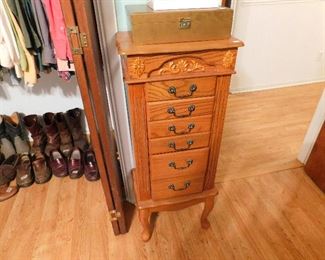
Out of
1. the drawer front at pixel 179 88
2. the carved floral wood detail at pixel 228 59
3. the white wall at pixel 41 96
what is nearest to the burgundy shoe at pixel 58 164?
the white wall at pixel 41 96

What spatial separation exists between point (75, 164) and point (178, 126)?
969 mm

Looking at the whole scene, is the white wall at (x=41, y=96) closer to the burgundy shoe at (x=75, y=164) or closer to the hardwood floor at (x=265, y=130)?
the burgundy shoe at (x=75, y=164)

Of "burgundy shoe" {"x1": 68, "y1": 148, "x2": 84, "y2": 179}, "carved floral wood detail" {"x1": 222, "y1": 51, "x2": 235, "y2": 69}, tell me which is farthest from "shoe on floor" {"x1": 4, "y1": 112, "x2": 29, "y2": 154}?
"carved floral wood detail" {"x1": 222, "y1": 51, "x2": 235, "y2": 69}

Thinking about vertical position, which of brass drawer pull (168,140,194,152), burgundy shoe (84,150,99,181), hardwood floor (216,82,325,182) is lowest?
hardwood floor (216,82,325,182)

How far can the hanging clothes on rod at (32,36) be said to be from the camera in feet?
3.11

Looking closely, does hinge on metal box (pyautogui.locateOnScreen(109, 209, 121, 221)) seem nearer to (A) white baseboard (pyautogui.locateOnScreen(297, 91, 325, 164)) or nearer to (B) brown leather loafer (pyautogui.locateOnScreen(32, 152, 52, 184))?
(B) brown leather loafer (pyautogui.locateOnScreen(32, 152, 52, 184))

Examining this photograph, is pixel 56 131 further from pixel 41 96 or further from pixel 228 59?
pixel 228 59

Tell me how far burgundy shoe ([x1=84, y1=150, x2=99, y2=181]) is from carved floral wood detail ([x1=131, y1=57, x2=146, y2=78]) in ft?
3.26

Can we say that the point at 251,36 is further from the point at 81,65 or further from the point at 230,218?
the point at 81,65

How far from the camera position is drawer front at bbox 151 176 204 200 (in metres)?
1.01

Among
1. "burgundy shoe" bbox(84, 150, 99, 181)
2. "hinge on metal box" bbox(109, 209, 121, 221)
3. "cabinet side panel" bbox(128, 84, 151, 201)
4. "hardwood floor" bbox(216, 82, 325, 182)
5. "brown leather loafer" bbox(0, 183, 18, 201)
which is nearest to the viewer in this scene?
"cabinet side panel" bbox(128, 84, 151, 201)

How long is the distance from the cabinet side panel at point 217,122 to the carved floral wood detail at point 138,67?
0.85 ft

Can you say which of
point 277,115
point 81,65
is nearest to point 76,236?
point 81,65

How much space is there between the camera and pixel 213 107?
2.78 feet
